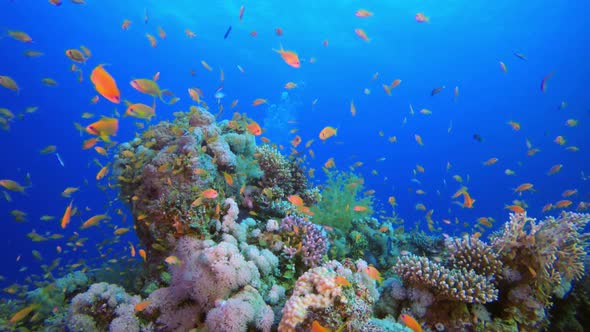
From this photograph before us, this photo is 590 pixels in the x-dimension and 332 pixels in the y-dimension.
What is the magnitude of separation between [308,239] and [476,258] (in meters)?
2.76

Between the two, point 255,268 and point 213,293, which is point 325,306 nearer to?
point 255,268

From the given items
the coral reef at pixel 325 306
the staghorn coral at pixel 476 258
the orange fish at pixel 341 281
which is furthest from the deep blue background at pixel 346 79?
the orange fish at pixel 341 281

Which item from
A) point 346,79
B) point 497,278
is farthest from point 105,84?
point 346,79

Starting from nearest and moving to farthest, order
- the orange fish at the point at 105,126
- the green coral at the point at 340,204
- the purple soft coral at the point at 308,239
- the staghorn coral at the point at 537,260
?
the orange fish at the point at 105,126 < the staghorn coral at the point at 537,260 < the purple soft coral at the point at 308,239 < the green coral at the point at 340,204

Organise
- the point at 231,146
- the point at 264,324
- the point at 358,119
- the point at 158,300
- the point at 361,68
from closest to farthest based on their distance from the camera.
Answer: the point at 264,324
the point at 158,300
the point at 231,146
the point at 361,68
the point at 358,119

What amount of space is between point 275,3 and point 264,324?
43.0 m

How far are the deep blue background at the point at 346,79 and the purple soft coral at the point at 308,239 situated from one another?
21544 millimetres

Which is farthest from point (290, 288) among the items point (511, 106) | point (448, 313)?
point (511, 106)

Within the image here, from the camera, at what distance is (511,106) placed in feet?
235

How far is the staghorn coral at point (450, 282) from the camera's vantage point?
170 inches

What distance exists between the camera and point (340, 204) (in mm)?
8195

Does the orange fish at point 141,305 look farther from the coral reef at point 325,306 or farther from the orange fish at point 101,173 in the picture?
the orange fish at point 101,173

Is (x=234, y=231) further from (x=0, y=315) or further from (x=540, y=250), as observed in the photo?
(x=0, y=315)

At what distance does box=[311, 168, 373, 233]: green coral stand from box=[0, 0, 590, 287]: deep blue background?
1827cm
